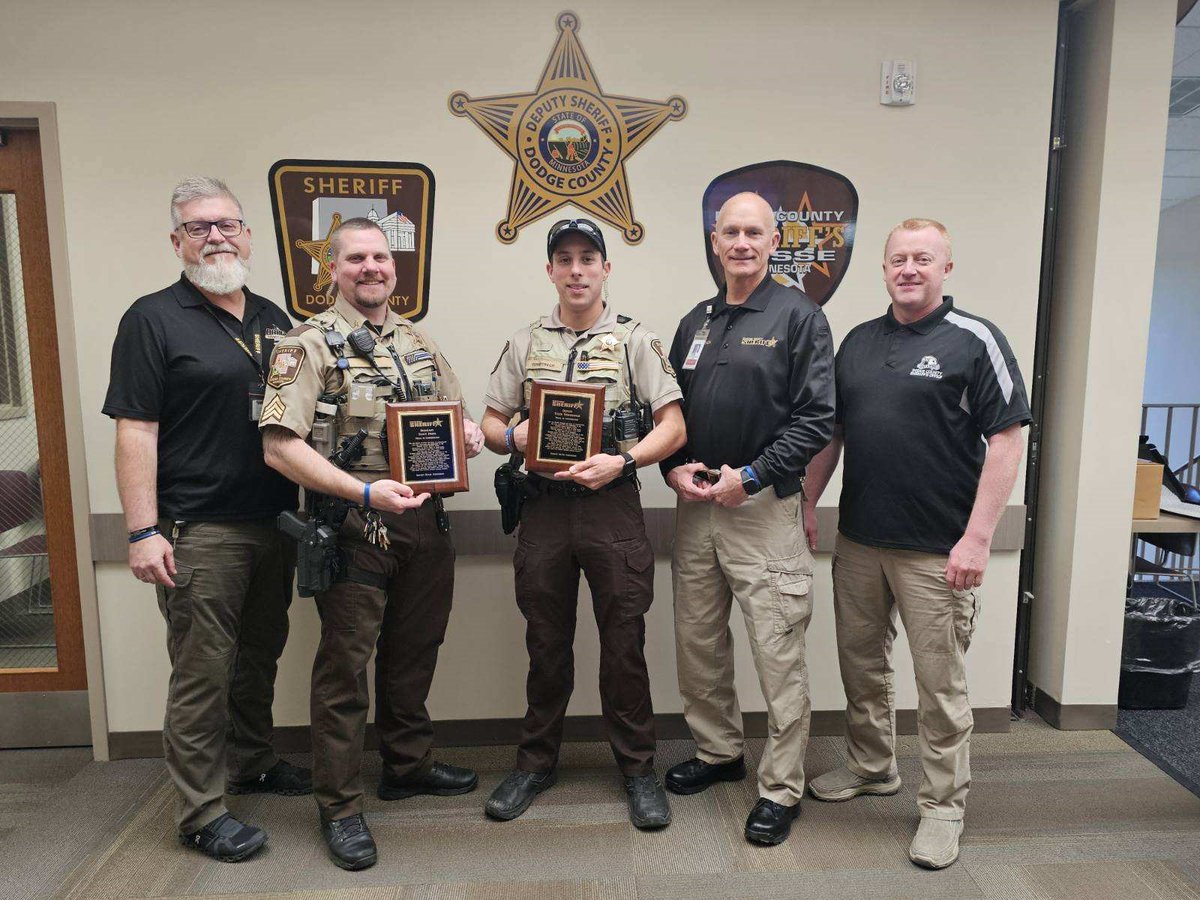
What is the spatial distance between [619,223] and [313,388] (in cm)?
124

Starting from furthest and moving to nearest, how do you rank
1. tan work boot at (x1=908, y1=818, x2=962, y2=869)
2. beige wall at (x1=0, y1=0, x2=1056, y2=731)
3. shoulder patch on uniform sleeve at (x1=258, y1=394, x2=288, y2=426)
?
beige wall at (x1=0, y1=0, x2=1056, y2=731), tan work boot at (x1=908, y1=818, x2=962, y2=869), shoulder patch on uniform sleeve at (x1=258, y1=394, x2=288, y2=426)

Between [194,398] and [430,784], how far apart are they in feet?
4.66

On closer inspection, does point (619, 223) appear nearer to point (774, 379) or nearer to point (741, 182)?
point (741, 182)

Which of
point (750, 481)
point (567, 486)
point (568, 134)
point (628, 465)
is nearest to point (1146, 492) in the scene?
point (750, 481)

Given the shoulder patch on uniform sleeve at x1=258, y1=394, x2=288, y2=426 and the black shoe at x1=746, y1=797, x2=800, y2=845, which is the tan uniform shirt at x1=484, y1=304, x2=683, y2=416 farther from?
the black shoe at x1=746, y1=797, x2=800, y2=845

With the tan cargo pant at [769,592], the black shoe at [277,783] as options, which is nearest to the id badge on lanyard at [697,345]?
the tan cargo pant at [769,592]

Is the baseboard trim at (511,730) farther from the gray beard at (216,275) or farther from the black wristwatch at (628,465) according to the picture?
the gray beard at (216,275)

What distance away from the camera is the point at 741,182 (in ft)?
8.85

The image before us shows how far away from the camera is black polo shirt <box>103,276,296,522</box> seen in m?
2.08

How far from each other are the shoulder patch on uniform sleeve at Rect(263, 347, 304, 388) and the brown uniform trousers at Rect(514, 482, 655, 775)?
77 cm

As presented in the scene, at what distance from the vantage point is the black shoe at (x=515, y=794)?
2.34m

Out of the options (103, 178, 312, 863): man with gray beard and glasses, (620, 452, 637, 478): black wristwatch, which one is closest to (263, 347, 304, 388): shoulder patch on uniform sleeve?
(103, 178, 312, 863): man with gray beard and glasses

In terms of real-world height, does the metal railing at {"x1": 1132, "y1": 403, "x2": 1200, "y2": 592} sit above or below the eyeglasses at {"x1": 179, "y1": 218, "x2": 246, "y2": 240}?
below

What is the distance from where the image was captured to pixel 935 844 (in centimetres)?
213
